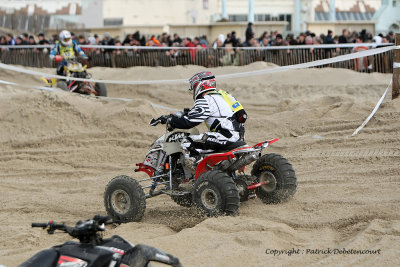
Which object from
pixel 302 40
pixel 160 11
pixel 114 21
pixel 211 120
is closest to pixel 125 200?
pixel 211 120

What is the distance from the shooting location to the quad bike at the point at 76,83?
15945 mm

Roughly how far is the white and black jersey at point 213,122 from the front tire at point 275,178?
1.75ft

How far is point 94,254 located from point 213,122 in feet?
11.9

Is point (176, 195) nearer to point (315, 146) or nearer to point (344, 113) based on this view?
point (315, 146)

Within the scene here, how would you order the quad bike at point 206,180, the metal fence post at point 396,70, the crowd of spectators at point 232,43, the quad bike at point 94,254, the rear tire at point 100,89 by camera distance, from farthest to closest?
1. the crowd of spectators at point 232,43
2. the rear tire at point 100,89
3. the metal fence post at point 396,70
4. the quad bike at point 206,180
5. the quad bike at point 94,254

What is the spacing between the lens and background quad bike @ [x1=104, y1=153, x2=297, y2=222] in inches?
281

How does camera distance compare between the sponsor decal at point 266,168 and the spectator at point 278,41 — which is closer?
the sponsor decal at point 266,168

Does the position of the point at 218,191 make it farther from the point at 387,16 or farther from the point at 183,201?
the point at 387,16

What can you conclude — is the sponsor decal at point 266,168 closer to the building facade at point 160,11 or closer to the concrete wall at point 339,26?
the concrete wall at point 339,26

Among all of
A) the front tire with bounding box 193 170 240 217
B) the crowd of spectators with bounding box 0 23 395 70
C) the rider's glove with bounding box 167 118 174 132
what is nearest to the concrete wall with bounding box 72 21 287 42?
the crowd of spectators with bounding box 0 23 395 70

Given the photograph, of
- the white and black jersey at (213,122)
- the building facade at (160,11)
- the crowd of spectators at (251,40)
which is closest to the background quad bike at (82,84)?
the crowd of spectators at (251,40)

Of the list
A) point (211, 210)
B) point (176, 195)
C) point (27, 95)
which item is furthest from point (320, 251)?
point (27, 95)

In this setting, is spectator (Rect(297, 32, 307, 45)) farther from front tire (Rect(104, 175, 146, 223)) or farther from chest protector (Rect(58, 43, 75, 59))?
front tire (Rect(104, 175, 146, 223))

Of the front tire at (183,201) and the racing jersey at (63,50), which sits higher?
the racing jersey at (63,50)
